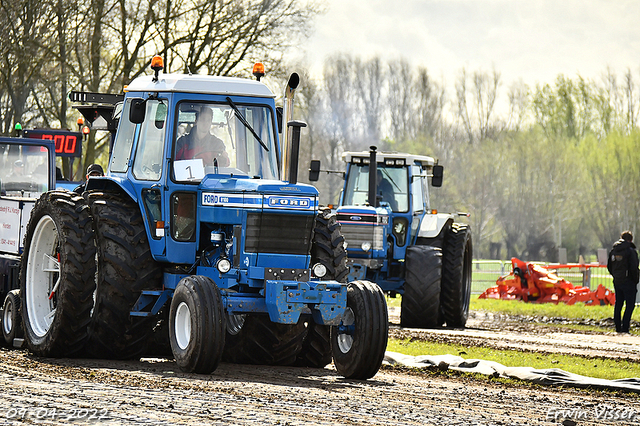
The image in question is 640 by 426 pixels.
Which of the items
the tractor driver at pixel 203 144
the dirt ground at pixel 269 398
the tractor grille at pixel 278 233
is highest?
the tractor driver at pixel 203 144

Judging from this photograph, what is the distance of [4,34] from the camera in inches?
1075

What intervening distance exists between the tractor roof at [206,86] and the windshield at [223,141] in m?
0.14

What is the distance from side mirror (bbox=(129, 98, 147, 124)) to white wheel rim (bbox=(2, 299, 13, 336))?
304 centimetres

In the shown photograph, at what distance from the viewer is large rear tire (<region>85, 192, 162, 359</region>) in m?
9.73

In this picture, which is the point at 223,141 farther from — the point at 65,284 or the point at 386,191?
the point at 386,191

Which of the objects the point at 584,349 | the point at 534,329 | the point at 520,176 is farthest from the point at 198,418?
the point at 520,176

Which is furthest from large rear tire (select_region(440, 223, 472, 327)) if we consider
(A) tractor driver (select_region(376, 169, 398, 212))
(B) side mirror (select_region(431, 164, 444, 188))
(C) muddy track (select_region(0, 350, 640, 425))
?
(C) muddy track (select_region(0, 350, 640, 425))

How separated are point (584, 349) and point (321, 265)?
6.17 m

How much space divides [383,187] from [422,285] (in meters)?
2.65

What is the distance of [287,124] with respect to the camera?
9.48m

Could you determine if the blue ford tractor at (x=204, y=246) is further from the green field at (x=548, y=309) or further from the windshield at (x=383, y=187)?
the green field at (x=548, y=309)

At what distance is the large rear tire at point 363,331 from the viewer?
912 centimetres

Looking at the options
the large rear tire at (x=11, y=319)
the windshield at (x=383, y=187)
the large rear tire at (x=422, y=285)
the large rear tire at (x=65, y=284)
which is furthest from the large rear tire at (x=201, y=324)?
the windshield at (x=383, y=187)

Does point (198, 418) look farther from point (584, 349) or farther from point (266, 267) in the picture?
point (584, 349)
